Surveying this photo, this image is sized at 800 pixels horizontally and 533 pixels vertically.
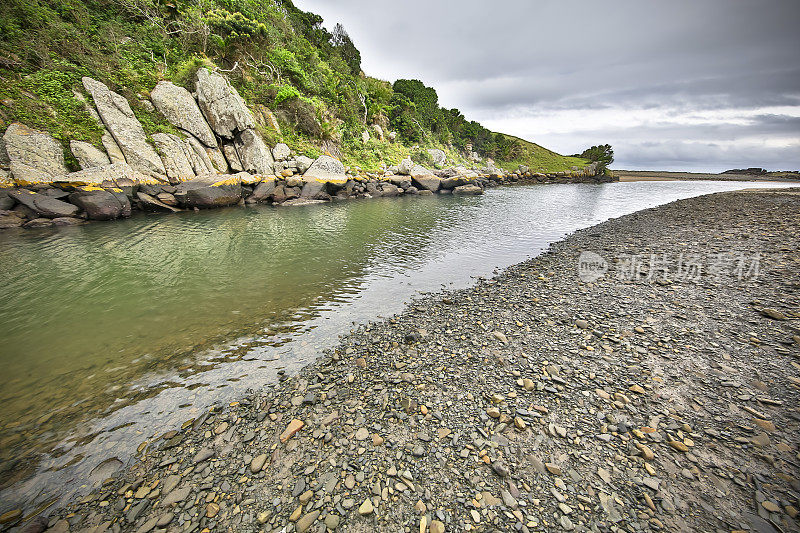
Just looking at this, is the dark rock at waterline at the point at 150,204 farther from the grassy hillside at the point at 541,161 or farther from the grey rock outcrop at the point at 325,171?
the grassy hillside at the point at 541,161

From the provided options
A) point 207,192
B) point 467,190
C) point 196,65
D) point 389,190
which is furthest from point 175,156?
point 467,190

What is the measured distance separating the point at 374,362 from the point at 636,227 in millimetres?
20185

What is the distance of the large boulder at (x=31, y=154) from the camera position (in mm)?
15969

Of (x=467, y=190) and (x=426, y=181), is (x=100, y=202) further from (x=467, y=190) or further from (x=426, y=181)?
(x=467, y=190)

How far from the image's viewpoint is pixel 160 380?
16.9 ft

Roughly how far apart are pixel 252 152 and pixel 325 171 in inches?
297

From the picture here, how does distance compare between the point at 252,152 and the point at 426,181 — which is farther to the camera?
the point at 426,181

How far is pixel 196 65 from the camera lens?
25281mm

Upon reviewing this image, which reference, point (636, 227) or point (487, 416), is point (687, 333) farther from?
point (636, 227)

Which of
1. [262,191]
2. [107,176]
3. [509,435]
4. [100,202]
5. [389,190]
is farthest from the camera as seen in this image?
[389,190]

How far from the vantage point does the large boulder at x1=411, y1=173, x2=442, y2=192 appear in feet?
131

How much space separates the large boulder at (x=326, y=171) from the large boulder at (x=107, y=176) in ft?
43.4

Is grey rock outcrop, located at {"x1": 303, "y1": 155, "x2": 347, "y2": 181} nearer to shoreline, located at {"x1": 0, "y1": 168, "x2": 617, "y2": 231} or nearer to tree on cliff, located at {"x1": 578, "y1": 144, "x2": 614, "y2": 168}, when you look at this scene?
shoreline, located at {"x1": 0, "y1": 168, "x2": 617, "y2": 231}

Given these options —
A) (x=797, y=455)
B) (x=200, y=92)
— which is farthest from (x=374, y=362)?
(x=200, y=92)
